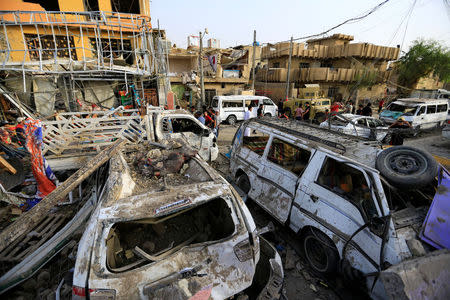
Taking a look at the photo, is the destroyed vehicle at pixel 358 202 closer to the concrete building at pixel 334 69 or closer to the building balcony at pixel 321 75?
the concrete building at pixel 334 69

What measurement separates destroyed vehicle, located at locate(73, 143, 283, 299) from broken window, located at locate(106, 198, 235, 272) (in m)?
0.01

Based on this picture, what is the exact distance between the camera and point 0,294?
2.49 meters

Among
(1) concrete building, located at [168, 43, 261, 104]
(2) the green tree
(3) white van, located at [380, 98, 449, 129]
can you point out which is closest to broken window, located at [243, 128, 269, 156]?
(3) white van, located at [380, 98, 449, 129]

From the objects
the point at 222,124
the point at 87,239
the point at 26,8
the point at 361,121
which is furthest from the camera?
the point at 222,124

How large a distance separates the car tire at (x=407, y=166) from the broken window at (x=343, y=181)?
321mm

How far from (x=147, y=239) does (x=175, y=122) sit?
16.4 feet

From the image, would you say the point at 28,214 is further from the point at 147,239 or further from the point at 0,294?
the point at 147,239

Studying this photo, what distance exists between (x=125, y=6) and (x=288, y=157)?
16.4m

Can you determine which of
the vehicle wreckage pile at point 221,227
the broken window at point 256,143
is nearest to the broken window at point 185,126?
the broken window at point 256,143

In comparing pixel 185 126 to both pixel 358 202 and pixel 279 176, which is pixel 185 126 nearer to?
pixel 279 176

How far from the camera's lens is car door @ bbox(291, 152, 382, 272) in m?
2.47

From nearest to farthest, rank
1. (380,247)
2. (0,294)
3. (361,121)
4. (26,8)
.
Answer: (380,247) → (0,294) → (361,121) → (26,8)

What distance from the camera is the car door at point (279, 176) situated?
351 centimetres

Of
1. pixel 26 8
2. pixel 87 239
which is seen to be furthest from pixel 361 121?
pixel 26 8
